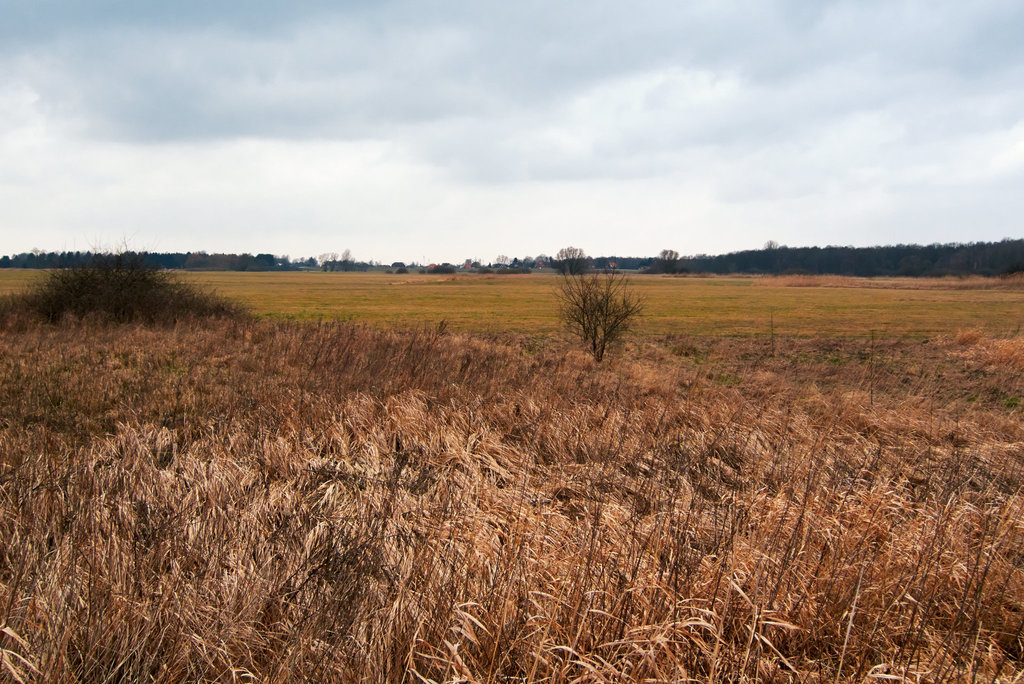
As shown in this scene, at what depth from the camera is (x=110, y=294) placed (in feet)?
78.4

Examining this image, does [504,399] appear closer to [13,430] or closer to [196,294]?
[13,430]

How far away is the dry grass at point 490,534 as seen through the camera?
12.1ft

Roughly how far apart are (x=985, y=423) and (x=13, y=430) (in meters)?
14.5

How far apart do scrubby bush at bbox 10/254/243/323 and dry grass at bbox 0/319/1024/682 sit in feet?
43.1

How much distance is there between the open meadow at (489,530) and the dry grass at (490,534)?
3cm

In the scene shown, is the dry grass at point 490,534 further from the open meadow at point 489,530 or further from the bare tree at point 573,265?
the bare tree at point 573,265

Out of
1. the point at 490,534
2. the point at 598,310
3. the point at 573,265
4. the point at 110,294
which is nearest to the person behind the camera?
the point at 490,534

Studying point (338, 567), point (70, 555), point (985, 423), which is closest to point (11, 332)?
point (70, 555)

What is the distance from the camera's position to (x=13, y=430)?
823cm

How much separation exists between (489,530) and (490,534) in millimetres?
62

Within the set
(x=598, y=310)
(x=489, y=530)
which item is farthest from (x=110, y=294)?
(x=489, y=530)

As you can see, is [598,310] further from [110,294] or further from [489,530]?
[110,294]

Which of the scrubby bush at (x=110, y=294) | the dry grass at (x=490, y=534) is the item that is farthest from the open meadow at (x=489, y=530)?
the scrubby bush at (x=110, y=294)

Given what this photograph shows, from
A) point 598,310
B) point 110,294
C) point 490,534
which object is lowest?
point 490,534
